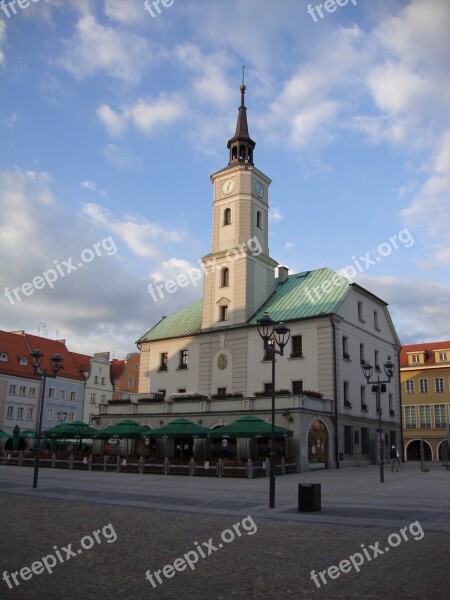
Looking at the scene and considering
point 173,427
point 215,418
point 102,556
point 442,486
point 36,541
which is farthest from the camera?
point 215,418

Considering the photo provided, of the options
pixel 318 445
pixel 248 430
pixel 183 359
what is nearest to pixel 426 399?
pixel 183 359

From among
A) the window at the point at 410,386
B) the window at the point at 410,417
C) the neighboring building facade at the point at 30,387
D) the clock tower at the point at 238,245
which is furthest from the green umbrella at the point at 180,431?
the window at the point at 410,386

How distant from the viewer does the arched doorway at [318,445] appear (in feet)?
119

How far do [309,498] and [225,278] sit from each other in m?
34.4

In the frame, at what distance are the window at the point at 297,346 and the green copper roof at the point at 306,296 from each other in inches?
57.5

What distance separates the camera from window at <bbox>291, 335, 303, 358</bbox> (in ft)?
138

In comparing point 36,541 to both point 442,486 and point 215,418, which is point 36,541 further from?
point 215,418

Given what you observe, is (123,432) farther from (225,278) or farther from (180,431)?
(225,278)

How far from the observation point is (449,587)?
25.7ft

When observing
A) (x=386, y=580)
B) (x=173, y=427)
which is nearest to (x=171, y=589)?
(x=386, y=580)

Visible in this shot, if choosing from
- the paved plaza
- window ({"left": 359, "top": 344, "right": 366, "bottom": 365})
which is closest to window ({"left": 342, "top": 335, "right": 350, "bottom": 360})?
window ({"left": 359, "top": 344, "right": 366, "bottom": 365})

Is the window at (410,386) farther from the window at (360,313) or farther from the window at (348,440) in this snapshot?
the window at (348,440)

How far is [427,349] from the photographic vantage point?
74.9 metres

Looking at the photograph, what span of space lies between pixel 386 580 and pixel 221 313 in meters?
40.0
